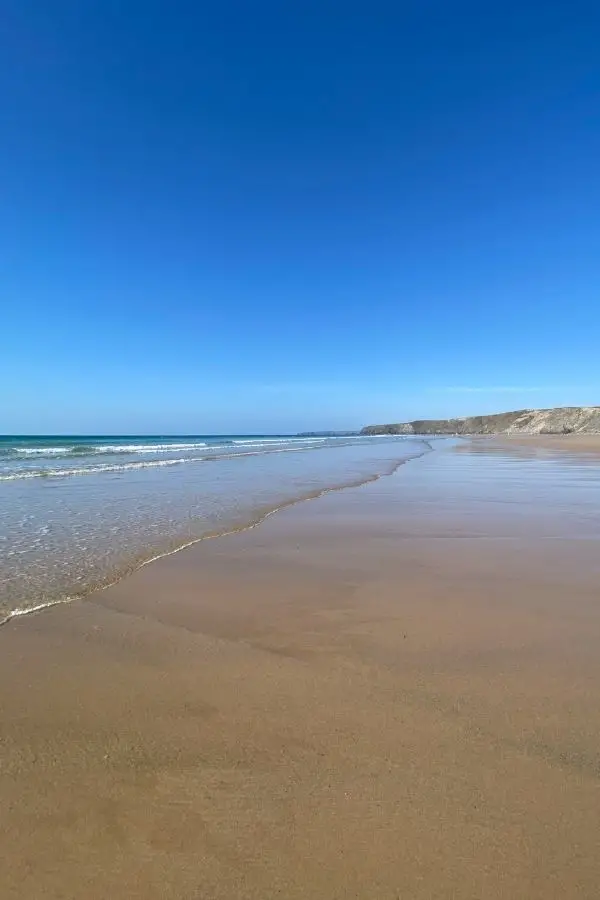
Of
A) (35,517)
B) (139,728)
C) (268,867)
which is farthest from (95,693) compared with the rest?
(35,517)

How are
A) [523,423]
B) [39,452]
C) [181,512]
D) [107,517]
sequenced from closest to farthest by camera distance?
1. [107,517]
2. [181,512]
3. [39,452]
4. [523,423]

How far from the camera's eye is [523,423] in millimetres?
114188

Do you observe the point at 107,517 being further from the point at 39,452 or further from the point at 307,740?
the point at 39,452

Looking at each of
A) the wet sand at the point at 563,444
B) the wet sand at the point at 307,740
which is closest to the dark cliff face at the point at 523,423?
the wet sand at the point at 563,444

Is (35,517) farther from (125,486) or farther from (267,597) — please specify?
(267,597)

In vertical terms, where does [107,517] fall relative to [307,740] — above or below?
above

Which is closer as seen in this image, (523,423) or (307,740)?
(307,740)

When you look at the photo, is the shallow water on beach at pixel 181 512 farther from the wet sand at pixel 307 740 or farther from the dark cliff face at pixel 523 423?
the dark cliff face at pixel 523 423

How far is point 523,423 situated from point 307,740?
124m

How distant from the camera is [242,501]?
33.6 feet

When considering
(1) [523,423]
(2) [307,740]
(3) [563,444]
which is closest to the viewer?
(2) [307,740]

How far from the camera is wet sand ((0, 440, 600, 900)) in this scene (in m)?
1.68

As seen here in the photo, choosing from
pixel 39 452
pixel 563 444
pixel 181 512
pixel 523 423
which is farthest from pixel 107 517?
pixel 523 423

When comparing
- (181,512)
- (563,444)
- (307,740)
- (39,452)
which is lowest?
(307,740)
